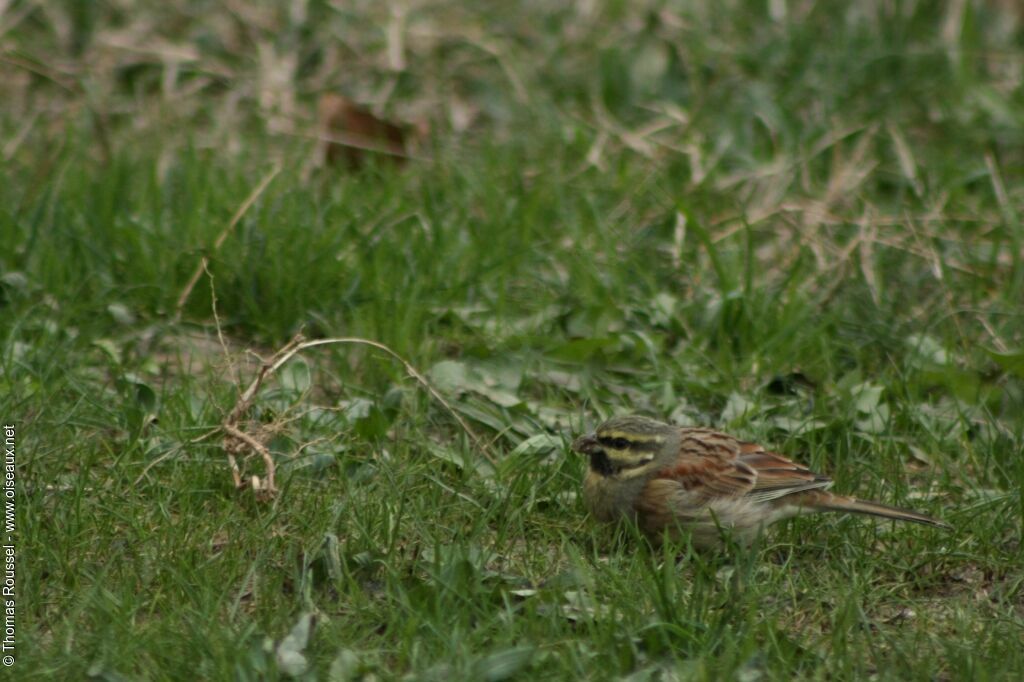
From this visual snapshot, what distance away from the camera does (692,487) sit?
5.86 meters

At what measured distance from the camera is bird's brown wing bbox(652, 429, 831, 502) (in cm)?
575

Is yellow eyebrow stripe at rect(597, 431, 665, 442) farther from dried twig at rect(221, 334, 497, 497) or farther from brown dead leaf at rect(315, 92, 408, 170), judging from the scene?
brown dead leaf at rect(315, 92, 408, 170)

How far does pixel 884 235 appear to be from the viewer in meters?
8.02

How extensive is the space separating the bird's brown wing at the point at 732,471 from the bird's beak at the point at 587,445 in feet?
0.95

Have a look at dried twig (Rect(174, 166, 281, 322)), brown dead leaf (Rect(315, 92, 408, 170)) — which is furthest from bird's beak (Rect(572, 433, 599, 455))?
brown dead leaf (Rect(315, 92, 408, 170))

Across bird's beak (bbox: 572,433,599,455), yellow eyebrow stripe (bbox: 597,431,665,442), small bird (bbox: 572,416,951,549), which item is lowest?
small bird (bbox: 572,416,951,549)

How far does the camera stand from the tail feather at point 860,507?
5.54 metres

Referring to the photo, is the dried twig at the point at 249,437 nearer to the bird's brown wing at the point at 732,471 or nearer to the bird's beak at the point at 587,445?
the bird's beak at the point at 587,445

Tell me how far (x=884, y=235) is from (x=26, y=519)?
16.1ft

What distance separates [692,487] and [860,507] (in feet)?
2.19

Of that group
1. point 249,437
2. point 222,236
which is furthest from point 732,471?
point 222,236

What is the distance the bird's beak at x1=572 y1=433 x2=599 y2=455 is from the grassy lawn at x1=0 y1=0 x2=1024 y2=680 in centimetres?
23

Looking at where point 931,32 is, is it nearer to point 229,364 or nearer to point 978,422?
point 978,422

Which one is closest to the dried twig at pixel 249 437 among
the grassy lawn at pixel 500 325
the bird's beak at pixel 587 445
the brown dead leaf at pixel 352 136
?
the grassy lawn at pixel 500 325
